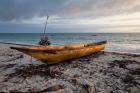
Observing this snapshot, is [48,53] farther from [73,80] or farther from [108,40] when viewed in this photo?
[108,40]

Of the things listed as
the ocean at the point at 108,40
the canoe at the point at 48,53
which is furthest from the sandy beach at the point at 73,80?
the ocean at the point at 108,40

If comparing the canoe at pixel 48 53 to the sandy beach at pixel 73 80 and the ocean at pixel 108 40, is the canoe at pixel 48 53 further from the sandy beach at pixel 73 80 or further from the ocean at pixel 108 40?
the ocean at pixel 108 40

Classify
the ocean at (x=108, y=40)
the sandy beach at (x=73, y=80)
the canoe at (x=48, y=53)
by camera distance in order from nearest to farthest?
the sandy beach at (x=73, y=80), the canoe at (x=48, y=53), the ocean at (x=108, y=40)

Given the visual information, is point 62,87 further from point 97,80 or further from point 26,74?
point 26,74

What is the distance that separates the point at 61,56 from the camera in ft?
25.6

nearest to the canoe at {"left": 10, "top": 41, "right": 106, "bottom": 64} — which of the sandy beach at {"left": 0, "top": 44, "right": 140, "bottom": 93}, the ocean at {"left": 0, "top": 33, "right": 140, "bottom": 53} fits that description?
the sandy beach at {"left": 0, "top": 44, "right": 140, "bottom": 93}

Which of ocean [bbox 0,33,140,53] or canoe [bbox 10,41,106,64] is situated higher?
canoe [bbox 10,41,106,64]

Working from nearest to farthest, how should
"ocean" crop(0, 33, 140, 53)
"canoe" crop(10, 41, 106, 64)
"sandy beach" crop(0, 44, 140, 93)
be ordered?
"sandy beach" crop(0, 44, 140, 93), "canoe" crop(10, 41, 106, 64), "ocean" crop(0, 33, 140, 53)

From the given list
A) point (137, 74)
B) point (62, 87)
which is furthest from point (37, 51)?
point (137, 74)

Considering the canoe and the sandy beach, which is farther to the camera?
the canoe

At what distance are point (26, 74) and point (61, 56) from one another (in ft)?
6.57

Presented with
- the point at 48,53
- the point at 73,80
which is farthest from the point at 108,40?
the point at 73,80

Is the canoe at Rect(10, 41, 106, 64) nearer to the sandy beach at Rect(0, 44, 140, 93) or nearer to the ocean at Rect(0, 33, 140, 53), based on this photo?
the sandy beach at Rect(0, 44, 140, 93)

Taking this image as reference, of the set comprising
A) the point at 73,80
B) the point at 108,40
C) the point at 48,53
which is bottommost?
the point at 108,40
